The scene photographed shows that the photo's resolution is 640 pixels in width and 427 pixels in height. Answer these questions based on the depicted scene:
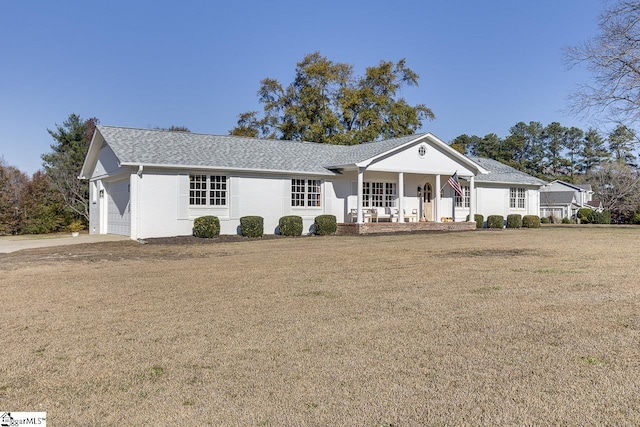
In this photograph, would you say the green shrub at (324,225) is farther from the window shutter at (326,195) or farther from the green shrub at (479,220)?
the green shrub at (479,220)

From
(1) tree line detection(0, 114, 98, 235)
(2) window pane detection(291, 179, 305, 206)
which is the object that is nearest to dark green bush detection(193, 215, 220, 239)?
(2) window pane detection(291, 179, 305, 206)

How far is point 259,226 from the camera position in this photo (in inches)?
822

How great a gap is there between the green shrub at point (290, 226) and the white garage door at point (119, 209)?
6449 mm

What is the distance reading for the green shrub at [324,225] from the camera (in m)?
22.8

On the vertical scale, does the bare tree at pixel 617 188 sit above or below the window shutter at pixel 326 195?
above

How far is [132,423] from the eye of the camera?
3.33 metres

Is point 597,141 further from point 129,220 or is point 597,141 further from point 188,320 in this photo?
point 188,320

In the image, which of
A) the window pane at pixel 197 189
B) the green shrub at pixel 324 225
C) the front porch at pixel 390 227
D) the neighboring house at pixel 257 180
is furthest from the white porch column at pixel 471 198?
the window pane at pixel 197 189

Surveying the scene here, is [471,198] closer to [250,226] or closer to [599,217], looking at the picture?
[250,226]

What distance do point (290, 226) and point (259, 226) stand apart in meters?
1.59

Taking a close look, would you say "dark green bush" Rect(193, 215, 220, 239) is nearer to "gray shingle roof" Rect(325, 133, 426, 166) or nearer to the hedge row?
the hedge row

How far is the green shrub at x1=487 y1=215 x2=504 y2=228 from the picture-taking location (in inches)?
1150

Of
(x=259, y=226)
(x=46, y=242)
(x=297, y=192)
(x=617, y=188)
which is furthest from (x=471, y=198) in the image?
(x=617, y=188)

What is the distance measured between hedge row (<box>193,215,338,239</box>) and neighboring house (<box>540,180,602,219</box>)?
40.2m
